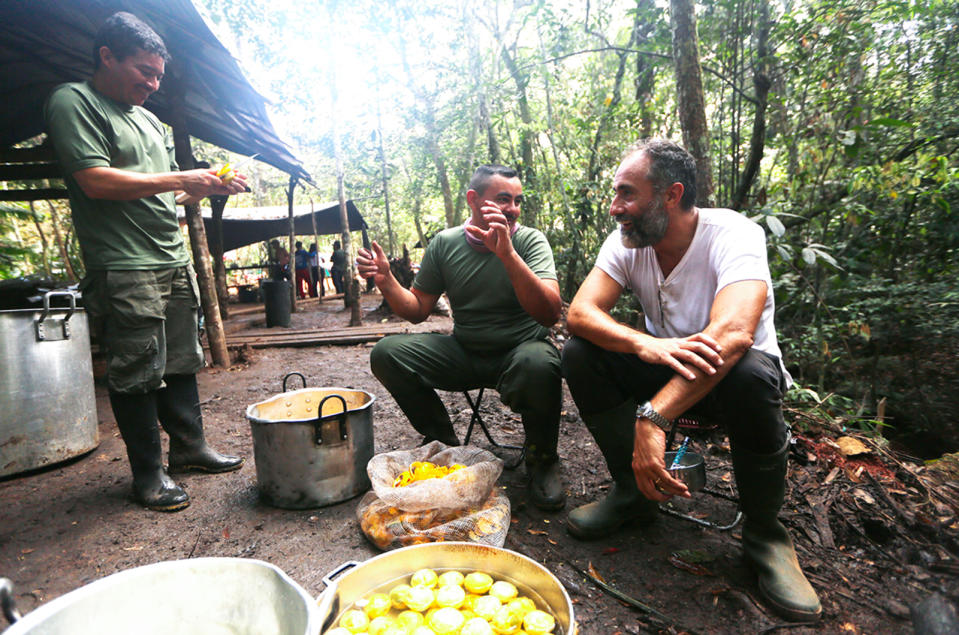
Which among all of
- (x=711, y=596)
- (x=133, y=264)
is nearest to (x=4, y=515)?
(x=133, y=264)

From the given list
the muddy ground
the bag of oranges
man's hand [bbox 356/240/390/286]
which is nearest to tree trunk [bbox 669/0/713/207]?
the muddy ground

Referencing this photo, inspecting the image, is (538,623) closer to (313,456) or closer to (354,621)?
(354,621)

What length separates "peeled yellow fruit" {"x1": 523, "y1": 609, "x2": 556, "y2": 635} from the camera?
4.30 feet

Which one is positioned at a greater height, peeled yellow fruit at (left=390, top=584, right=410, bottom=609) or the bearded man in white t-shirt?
the bearded man in white t-shirt

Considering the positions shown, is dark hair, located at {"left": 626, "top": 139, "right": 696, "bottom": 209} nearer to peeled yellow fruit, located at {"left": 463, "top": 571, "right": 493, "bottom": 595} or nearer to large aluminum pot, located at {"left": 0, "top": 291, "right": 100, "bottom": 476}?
peeled yellow fruit, located at {"left": 463, "top": 571, "right": 493, "bottom": 595}

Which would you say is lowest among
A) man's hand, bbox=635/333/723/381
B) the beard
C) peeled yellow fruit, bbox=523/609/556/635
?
peeled yellow fruit, bbox=523/609/556/635

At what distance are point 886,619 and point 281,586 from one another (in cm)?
194

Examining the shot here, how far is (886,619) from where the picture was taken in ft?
5.20

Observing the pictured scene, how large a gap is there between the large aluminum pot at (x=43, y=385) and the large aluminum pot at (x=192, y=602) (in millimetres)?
2254

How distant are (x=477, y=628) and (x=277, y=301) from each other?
8787 mm

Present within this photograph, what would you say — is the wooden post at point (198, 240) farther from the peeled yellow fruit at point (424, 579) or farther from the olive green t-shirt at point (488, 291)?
the peeled yellow fruit at point (424, 579)

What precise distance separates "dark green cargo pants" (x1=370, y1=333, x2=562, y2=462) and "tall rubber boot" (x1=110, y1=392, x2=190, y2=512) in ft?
3.71

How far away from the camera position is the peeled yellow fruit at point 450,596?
4.68 ft

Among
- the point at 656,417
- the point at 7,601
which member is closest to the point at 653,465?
the point at 656,417
